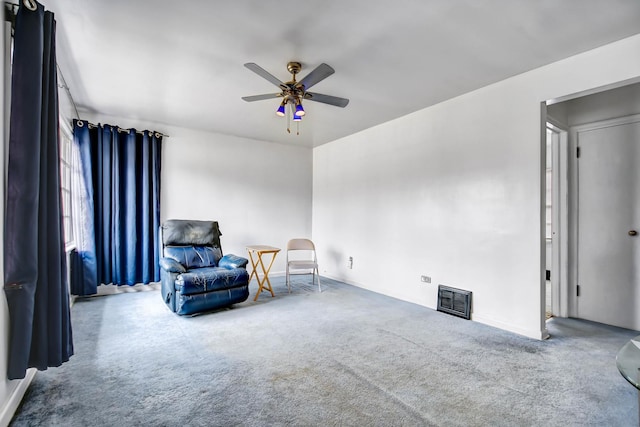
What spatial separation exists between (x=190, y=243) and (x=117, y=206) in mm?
1136

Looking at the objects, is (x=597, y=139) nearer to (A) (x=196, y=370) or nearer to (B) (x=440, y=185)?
(B) (x=440, y=185)

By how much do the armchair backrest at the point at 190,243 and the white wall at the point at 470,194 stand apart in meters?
A: 2.18

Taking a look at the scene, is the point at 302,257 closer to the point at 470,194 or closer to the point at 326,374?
the point at 470,194

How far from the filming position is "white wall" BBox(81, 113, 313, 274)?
5.00 meters

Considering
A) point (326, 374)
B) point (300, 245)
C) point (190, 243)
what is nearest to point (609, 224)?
point (326, 374)

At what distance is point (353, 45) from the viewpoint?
2.60 m

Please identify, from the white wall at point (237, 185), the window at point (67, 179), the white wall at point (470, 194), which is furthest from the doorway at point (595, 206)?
the window at point (67, 179)

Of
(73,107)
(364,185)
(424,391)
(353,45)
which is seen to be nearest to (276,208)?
(364,185)

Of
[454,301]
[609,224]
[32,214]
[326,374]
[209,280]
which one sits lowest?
[326,374]

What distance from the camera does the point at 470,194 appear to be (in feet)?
11.8

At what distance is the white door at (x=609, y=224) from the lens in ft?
10.5

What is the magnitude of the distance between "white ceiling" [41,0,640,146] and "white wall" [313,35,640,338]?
211mm

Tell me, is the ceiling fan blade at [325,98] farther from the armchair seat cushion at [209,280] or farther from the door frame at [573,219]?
the door frame at [573,219]

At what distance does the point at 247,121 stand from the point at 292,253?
8.44ft
